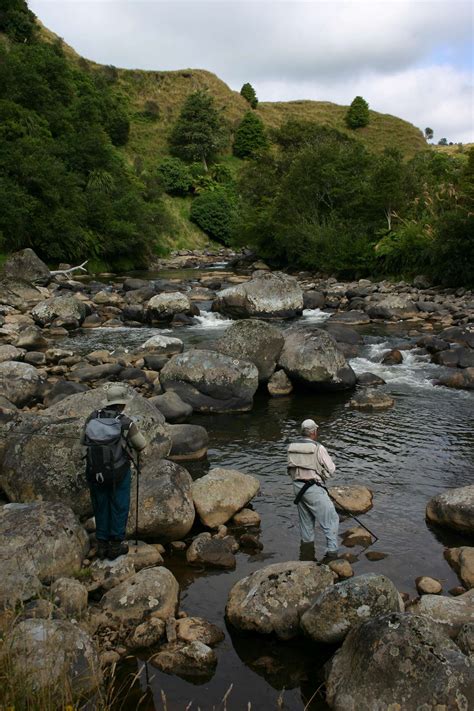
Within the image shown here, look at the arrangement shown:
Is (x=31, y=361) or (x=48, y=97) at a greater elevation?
(x=48, y=97)

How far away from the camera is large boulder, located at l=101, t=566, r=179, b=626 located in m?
6.73

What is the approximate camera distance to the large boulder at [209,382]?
15.3m

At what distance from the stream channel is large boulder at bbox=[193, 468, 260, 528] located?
1.58 ft

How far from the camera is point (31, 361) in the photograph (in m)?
19.1

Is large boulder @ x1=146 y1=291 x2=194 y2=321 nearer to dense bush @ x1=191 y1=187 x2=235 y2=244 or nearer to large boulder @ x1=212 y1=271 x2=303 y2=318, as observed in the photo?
large boulder @ x1=212 y1=271 x2=303 y2=318

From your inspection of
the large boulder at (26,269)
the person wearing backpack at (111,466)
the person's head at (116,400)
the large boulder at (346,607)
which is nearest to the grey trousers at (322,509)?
the large boulder at (346,607)

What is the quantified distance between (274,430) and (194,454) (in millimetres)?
2683

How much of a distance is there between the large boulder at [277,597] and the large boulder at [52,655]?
1.95 m

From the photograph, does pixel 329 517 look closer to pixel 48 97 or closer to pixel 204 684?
pixel 204 684

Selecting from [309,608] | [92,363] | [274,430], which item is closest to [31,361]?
[92,363]

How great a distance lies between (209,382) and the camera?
50.5ft

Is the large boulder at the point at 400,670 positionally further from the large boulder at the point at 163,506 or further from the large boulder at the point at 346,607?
the large boulder at the point at 163,506

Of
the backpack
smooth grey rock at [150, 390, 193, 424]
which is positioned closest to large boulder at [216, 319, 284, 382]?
smooth grey rock at [150, 390, 193, 424]

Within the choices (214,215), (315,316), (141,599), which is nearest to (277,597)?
(141,599)
